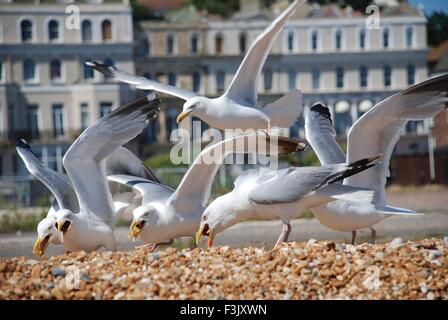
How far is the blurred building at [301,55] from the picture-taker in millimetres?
51606

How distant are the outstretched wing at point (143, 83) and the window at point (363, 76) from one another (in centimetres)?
4382

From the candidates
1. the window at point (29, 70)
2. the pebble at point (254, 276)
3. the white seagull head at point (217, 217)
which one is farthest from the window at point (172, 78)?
the pebble at point (254, 276)

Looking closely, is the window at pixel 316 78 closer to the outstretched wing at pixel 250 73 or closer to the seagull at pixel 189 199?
the outstretched wing at pixel 250 73

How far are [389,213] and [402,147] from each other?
41188 mm

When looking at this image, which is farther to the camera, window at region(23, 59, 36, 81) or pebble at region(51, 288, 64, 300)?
window at region(23, 59, 36, 81)

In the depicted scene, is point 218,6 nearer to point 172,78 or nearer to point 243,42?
point 243,42

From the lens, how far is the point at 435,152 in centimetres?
3872

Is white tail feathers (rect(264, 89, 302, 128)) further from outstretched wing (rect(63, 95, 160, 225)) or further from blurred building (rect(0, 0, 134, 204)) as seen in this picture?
blurred building (rect(0, 0, 134, 204))

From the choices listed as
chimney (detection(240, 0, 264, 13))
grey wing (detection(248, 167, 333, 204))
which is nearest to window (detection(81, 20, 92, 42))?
chimney (detection(240, 0, 264, 13))

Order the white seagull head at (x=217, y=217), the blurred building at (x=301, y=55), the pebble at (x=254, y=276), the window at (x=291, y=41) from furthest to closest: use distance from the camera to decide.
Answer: the window at (x=291, y=41)
the blurred building at (x=301, y=55)
the white seagull head at (x=217, y=217)
the pebble at (x=254, y=276)

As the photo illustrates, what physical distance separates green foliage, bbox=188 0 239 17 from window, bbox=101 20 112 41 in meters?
9.64

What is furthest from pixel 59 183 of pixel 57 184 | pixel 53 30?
pixel 53 30

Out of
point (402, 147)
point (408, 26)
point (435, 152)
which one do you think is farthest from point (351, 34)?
point (435, 152)

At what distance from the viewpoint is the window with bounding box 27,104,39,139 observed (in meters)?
49.7
